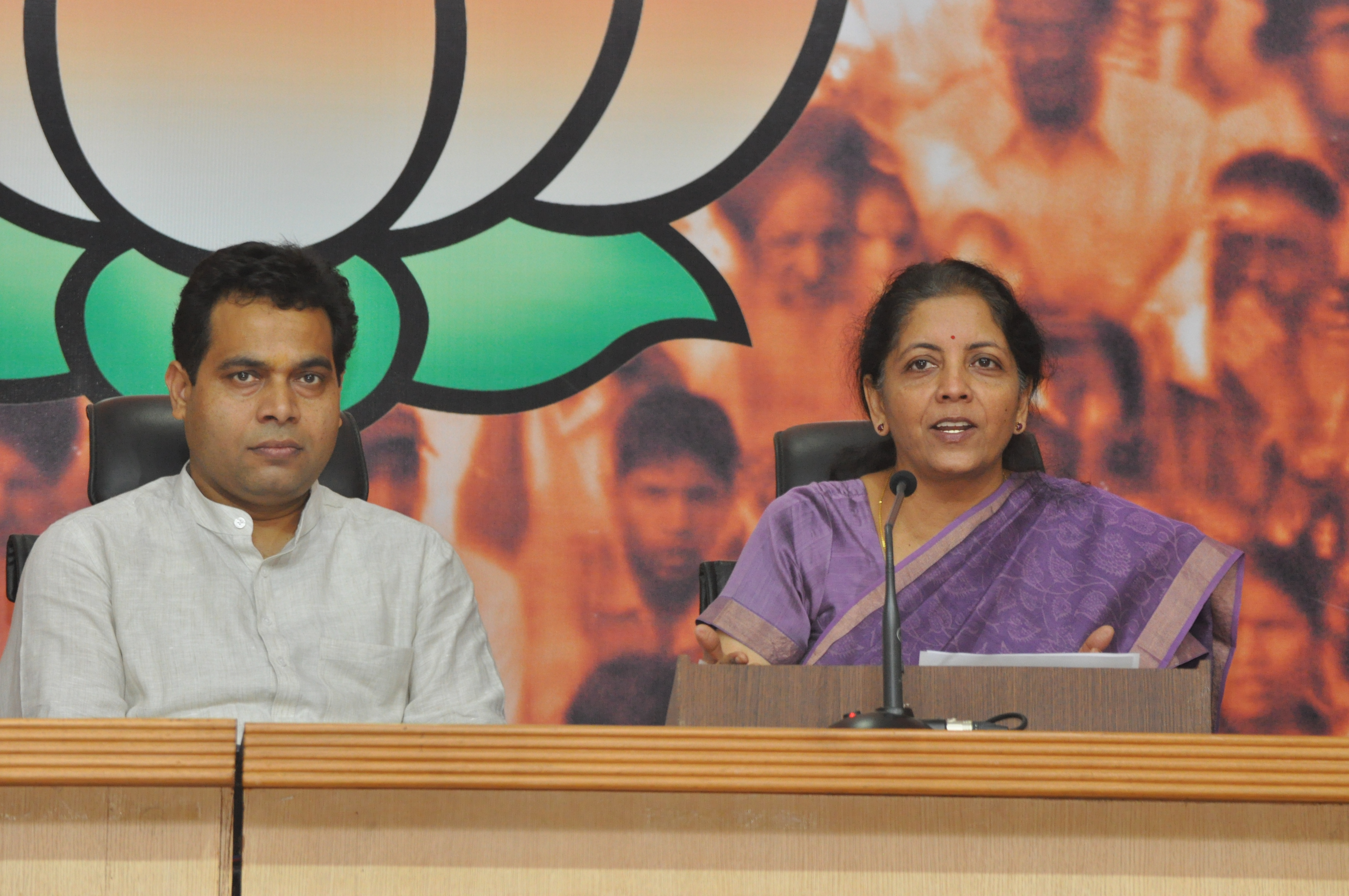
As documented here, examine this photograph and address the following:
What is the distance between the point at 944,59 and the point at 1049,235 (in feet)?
1.38

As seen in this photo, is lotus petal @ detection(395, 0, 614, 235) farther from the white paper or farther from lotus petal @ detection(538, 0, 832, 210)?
the white paper

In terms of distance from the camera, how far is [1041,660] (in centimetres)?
124

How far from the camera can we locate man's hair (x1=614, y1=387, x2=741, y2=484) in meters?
2.61

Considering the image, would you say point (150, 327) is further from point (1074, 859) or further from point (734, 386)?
point (1074, 859)

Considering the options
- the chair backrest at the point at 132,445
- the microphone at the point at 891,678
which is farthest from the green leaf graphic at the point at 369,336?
the microphone at the point at 891,678

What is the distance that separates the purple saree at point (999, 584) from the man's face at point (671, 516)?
72 centimetres

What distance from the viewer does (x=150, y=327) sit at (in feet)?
8.32

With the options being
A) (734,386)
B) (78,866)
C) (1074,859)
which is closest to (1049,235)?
(734,386)

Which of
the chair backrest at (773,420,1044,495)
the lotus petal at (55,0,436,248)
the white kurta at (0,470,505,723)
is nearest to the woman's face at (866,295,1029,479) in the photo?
the chair backrest at (773,420,1044,495)

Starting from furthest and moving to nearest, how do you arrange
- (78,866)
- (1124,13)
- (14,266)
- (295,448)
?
1. (1124,13)
2. (14,266)
3. (295,448)
4. (78,866)

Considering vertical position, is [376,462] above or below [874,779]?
above

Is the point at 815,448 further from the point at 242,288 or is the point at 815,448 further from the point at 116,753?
the point at 116,753

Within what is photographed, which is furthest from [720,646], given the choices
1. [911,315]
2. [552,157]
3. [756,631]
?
[552,157]

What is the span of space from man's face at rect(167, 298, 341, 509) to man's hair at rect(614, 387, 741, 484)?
0.89m
